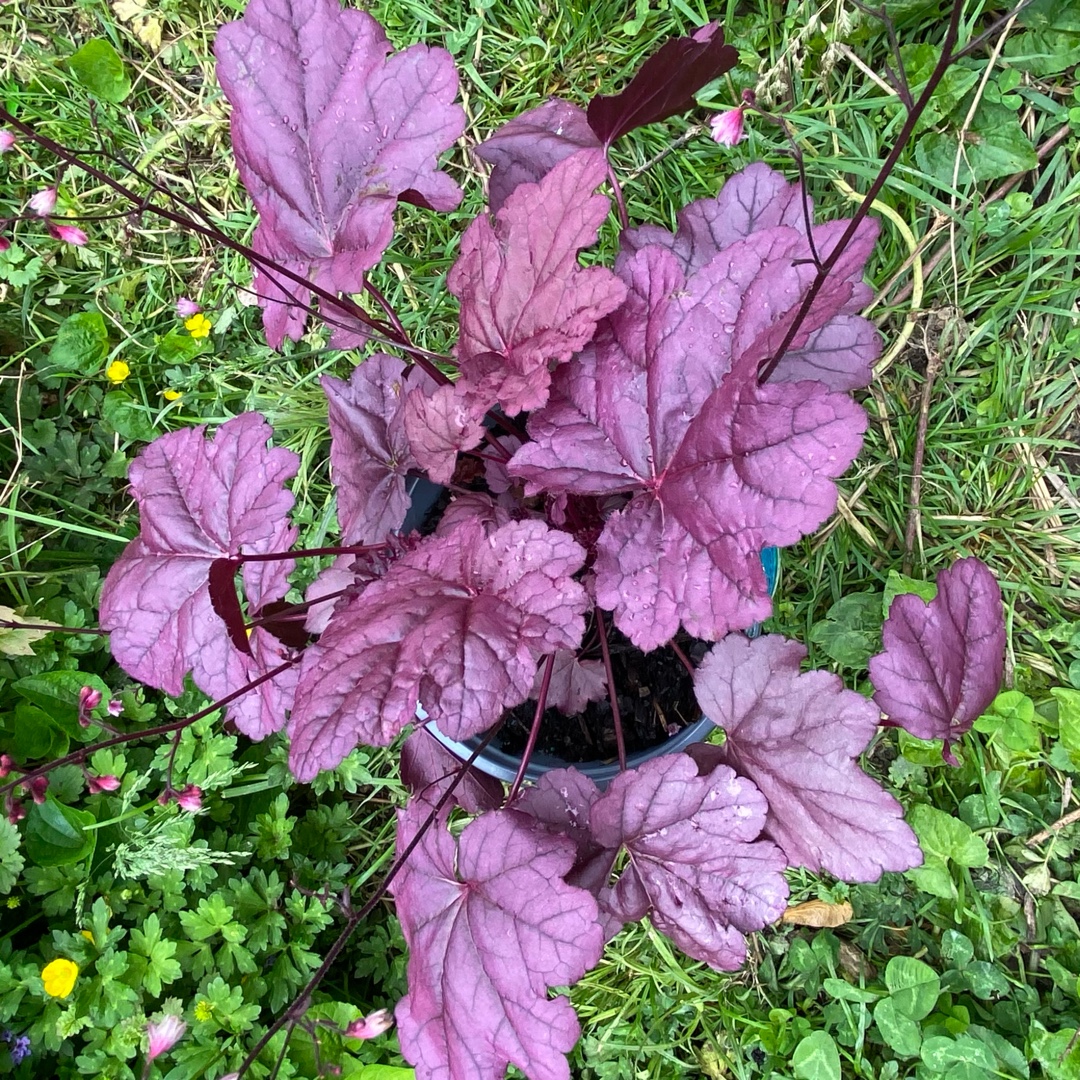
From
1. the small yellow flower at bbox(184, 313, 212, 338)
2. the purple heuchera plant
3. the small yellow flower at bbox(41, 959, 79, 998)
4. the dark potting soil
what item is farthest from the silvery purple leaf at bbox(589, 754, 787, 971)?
the small yellow flower at bbox(184, 313, 212, 338)

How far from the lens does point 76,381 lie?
2.00 metres

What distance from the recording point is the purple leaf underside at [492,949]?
2.90 feet

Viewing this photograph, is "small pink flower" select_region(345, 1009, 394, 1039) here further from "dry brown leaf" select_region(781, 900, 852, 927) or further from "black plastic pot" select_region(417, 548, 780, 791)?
"dry brown leaf" select_region(781, 900, 852, 927)

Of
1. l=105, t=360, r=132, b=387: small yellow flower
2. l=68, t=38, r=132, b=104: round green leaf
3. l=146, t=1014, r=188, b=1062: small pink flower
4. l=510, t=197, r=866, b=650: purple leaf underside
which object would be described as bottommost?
l=146, t=1014, r=188, b=1062: small pink flower

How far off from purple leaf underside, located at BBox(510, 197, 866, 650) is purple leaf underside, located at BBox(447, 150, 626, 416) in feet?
0.24

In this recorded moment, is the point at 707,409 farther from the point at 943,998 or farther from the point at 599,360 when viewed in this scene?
the point at 943,998

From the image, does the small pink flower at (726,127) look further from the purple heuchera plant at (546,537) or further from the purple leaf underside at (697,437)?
the purple leaf underside at (697,437)

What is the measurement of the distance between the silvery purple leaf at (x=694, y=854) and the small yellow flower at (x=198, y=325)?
1426mm

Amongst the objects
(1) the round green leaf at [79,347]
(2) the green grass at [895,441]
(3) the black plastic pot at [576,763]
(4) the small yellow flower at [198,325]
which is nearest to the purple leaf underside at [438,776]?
(3) the black plastic pot at [576,763]

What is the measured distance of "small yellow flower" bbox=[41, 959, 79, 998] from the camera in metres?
1.49

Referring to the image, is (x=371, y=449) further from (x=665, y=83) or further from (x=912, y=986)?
(x=912, y=986)

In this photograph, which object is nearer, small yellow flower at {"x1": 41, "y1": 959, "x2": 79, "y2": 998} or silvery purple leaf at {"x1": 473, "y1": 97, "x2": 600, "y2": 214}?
silvery purple leaf at {"x1": 473, "y1": 97, "x2": 600, "y2": 214}

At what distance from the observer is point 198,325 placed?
1.89m

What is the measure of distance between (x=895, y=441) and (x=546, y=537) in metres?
1.05
